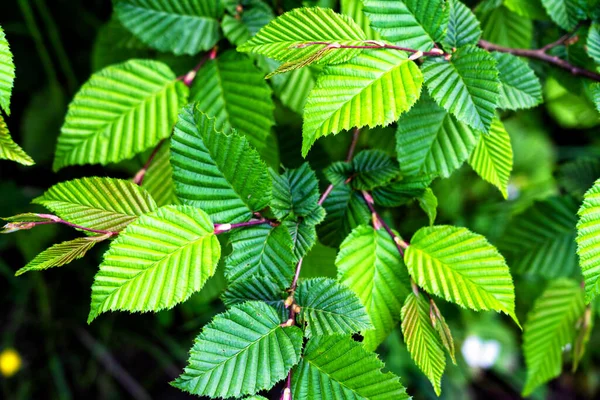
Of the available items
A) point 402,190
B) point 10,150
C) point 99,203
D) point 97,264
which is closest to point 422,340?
point 402,190

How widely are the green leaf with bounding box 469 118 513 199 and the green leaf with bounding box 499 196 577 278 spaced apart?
0.30m

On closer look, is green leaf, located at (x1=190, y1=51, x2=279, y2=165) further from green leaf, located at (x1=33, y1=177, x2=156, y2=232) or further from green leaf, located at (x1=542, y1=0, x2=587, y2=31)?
green leaf, located at (x1=542, y1=0, x2=587, y2=31)

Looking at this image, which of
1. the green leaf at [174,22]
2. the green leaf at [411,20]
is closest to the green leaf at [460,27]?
the green leaf at [411,20]

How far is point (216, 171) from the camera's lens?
2.13 feet

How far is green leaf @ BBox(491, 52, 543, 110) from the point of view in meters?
0.77

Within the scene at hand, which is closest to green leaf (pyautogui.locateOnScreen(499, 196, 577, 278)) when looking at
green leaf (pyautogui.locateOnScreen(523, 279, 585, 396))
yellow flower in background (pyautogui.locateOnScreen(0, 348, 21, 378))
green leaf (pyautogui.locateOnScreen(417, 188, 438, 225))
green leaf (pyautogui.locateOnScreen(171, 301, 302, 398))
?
green leaf (pyautogui.locateOnScreen(523, 279, 585, 396))

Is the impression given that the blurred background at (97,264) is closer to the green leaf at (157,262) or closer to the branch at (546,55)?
the branch at (546,55)

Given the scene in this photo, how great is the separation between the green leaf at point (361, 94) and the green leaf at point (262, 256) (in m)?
0.13

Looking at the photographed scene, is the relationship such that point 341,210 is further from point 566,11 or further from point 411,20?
point 566,11

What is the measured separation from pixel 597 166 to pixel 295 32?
78 cm

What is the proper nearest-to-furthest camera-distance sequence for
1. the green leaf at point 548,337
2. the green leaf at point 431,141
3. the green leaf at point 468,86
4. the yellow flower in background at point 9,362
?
the green leaf at point 468,86, the green leaf at point 431,141, the green leaf at point 548,337, the yellow flower in background at point 9,362

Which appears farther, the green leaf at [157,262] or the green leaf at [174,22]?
the green leaf at [174,22]

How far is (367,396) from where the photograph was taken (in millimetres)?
583

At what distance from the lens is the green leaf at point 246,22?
83 cm
